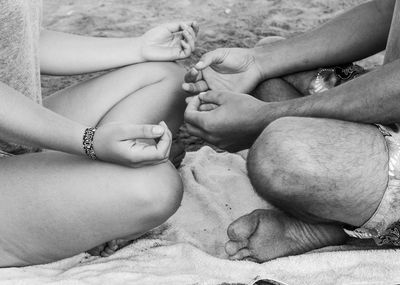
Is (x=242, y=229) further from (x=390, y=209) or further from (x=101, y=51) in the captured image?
(x=101, y=51)

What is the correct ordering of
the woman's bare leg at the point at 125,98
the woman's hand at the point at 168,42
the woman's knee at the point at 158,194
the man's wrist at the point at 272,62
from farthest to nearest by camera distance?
1. the man's wrist at the point at 272,62
2. the woman's hand at the point at 168,42
3. the woman's bare leg at the point at 125,98
4. the woman's knee at the point at 158,194

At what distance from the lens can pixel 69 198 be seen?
1.69 m

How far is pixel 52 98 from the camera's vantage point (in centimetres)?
214

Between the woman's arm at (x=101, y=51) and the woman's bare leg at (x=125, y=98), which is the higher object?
the woman's arm at (x=101, y=51)

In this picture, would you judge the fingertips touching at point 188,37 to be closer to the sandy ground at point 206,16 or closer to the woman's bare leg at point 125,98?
the woman's bare leg at point 125,98

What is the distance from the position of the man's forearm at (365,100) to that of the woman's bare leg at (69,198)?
498 mm

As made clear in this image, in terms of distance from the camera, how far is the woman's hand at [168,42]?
2.18 m

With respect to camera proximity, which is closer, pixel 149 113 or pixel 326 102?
pixel 326 102

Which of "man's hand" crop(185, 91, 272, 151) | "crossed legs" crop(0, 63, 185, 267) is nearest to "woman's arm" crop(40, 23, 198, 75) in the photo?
"man's hand" crop(185, 91, 272, 151)

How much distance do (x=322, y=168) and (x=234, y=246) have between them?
14.4 inches

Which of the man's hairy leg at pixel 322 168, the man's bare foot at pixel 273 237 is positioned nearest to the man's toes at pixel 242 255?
the man's bare foot at pixel 273 237

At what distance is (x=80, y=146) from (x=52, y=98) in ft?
1.76

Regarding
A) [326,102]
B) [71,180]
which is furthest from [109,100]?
[326,102]

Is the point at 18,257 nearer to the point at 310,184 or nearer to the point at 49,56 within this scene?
the point at 49,56
